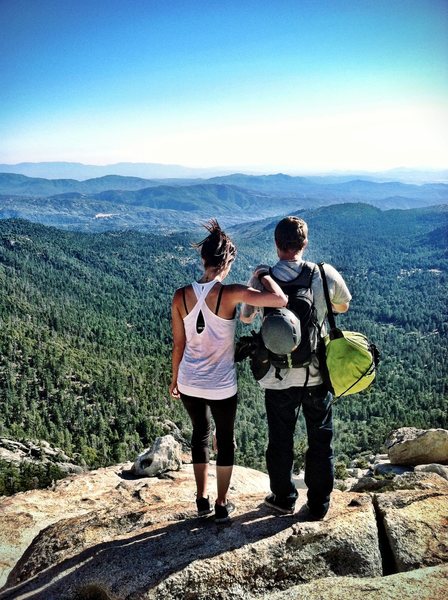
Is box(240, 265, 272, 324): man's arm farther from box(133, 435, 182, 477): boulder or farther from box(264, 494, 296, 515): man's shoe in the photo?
box(133, 435, 182, 477): boulder

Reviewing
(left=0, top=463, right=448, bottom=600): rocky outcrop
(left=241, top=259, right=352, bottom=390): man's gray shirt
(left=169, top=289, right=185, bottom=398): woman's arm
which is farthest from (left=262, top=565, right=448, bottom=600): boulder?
(left=169, top=289, right=185, bottom=398): woman's arm

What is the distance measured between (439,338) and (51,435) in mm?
167257

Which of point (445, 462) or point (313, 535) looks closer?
point (313, 535)

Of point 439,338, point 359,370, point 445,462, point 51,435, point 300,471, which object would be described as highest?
point 359,370

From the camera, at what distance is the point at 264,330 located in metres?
5.06

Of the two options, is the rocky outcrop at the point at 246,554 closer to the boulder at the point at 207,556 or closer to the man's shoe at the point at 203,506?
the boulder at the point at 207,556

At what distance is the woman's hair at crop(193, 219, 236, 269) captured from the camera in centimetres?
534

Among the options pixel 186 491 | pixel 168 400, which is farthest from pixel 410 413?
pixel 186 491

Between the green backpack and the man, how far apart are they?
0.18 m

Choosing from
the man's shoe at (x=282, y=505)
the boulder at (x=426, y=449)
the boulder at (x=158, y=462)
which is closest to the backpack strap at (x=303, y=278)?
the man's shoe at (x=282, y=505)

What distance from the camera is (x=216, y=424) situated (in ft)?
18.9

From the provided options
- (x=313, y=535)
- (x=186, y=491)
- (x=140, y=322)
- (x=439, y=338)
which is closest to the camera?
(x=313, y=535)

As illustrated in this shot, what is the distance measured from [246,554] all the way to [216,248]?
3.80 meters

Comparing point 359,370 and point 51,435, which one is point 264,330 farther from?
point 51,435
